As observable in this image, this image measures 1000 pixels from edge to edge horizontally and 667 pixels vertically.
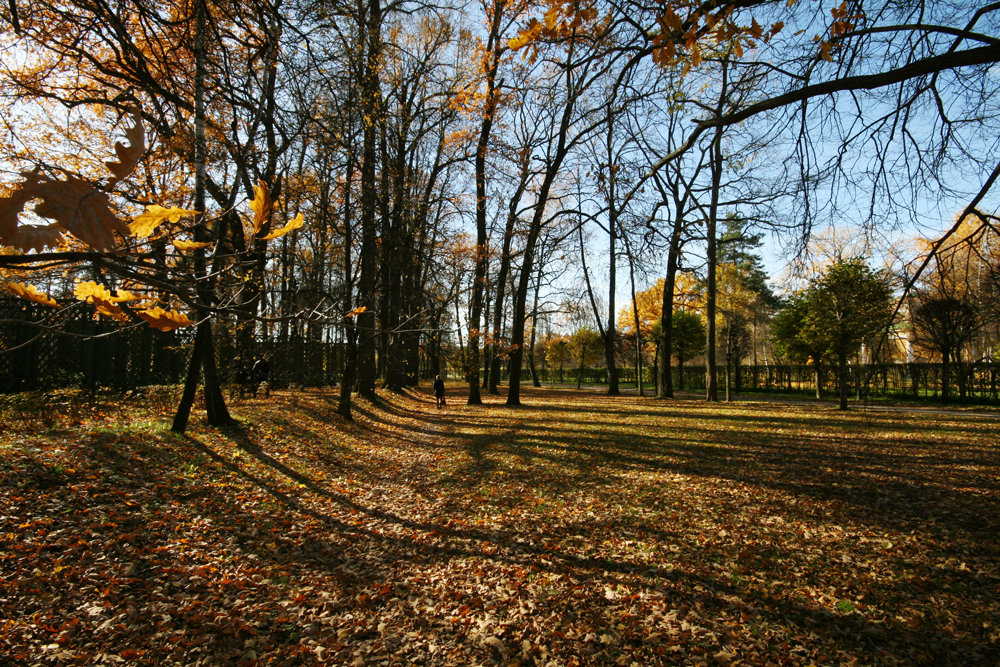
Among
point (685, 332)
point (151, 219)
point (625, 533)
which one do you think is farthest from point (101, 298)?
point (685, 332)

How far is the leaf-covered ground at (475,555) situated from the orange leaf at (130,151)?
11.2 feet

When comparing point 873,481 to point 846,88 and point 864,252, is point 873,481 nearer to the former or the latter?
point 864,252

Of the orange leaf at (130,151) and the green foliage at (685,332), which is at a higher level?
the green foliage at (685,332)

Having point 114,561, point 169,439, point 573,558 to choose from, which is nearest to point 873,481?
point 573,558

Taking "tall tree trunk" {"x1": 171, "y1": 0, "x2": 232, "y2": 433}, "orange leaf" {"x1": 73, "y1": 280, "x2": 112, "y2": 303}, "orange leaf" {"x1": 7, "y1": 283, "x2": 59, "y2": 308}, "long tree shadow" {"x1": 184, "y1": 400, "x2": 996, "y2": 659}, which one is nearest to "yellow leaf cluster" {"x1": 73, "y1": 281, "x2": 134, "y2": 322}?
"orange leaf" {"x1": 73, "y1": 280, "x2": 112, "y2": 303}

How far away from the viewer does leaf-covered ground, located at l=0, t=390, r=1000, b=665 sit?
3.20m

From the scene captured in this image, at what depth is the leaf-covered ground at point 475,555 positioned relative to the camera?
320 cm

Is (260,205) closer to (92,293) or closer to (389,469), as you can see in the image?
(92,293)

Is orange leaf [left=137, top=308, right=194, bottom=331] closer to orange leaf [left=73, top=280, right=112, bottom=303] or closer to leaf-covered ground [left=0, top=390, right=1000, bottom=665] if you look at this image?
orange leaf [left=73, top=280, right=112, bottom=303]

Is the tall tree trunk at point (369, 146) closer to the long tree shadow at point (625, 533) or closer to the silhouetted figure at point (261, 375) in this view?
the silhouetted figure at point (261, 375)

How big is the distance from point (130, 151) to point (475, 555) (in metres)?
4.57

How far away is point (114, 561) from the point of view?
3.70 meters

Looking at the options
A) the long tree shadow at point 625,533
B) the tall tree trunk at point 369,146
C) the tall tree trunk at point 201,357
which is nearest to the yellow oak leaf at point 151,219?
the long tree shadow at point 625,533

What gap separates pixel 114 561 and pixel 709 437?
9.80m
